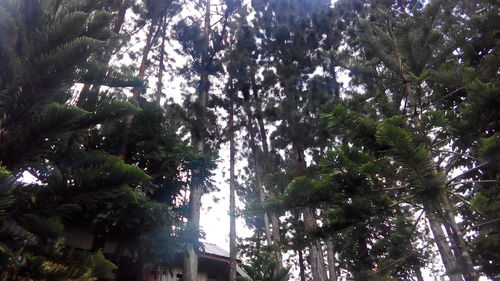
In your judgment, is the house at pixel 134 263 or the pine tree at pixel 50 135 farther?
the house at pixel 134 263

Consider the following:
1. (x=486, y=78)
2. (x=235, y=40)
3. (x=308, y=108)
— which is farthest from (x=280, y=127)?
(x=486, y=78)

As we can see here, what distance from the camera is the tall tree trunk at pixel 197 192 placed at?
6.74 m

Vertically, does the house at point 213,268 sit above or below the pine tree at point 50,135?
above

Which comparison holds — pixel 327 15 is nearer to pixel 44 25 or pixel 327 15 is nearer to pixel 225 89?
pixel 225 89

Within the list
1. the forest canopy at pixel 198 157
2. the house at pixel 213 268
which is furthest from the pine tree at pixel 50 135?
the house at pixel 213 268

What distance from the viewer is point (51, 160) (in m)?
2.74

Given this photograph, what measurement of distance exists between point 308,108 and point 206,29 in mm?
4669

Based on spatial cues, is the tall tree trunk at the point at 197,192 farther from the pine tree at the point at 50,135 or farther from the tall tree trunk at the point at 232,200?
the pine tree at the point at 50,135

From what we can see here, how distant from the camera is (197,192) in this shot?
26.3 ft

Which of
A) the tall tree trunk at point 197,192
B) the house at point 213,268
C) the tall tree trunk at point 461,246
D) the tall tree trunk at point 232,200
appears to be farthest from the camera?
the house at point 213,268

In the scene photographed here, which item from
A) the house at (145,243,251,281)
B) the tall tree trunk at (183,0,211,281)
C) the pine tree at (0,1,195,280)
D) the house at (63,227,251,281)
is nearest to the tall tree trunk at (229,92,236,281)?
the house at (145,243,251,281)

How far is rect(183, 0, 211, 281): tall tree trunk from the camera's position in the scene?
6741 mm

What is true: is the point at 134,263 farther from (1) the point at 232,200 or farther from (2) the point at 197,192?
(1) the point at 232,200

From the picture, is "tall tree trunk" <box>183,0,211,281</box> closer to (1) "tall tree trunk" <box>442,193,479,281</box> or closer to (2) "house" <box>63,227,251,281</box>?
(2) "house" <box>63,227,251,281</box>
